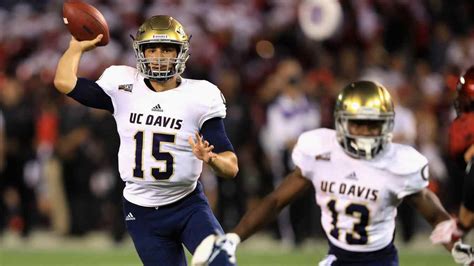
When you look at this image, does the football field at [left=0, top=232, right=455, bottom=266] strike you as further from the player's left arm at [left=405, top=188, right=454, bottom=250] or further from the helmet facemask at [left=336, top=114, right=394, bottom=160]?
the helmet facemask at [left=336, top=114, right=394, bottom=160]

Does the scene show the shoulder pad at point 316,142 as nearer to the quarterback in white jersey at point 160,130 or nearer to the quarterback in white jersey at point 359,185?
the quarterback in white jersey at point 359,185

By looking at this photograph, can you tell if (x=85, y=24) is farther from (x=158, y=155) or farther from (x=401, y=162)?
(x=401, y=162)

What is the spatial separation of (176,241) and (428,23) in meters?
8.37

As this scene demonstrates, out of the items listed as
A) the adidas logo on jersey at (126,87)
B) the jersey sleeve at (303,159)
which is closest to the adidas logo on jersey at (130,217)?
the adidas logo on jersey at (126,87)

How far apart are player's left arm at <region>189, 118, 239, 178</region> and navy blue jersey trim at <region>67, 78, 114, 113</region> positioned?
0.51m

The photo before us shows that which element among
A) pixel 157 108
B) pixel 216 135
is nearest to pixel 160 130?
pixel 157 108

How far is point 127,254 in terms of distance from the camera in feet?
31.1

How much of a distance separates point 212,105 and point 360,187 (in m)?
0.95

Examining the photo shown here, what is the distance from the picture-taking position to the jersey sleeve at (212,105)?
5359 mm

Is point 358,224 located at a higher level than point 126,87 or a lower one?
lower

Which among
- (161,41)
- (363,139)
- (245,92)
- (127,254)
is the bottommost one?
(127,254)

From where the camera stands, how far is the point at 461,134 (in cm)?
524

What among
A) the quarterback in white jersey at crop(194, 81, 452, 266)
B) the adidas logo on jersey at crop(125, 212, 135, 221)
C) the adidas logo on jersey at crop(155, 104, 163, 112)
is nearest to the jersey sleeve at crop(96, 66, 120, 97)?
the adidas logo on jersey at crop(155, 104, 163, 112)

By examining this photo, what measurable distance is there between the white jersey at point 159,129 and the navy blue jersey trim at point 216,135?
0.03 meters
